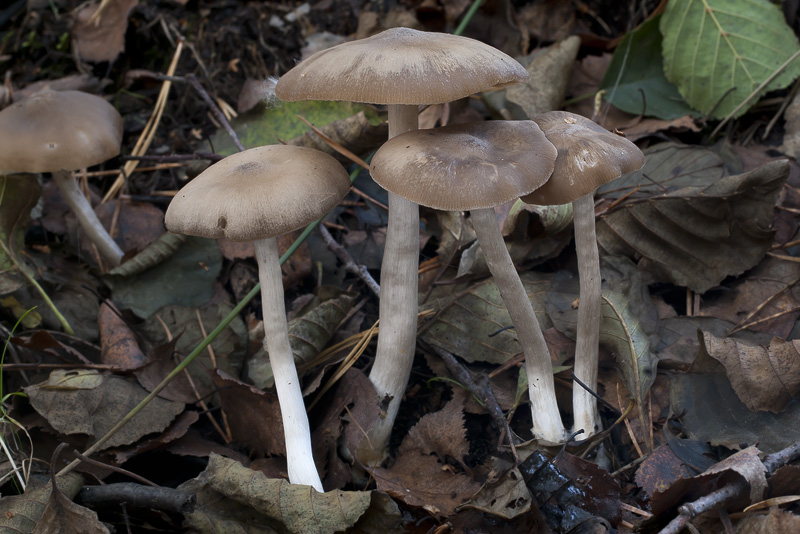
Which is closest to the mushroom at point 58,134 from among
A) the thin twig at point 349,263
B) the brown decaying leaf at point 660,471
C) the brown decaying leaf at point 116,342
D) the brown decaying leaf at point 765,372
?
the brown decaying leaf at point 116,342

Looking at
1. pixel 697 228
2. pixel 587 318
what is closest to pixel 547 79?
pixel 697 228

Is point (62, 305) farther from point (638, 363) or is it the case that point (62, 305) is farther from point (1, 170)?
point (638, 363)

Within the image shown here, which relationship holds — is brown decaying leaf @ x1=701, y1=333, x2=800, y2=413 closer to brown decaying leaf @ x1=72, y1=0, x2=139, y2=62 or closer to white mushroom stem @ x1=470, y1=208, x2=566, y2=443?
white mushroom stem @ x1=470, y1=208, x2=566, y2=443

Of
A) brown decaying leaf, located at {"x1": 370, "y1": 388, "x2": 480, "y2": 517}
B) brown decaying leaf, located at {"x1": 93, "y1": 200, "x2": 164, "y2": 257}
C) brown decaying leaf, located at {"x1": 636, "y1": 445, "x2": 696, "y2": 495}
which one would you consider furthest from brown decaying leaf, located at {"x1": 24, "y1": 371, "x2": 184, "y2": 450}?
brown decaying leaf, located at {"x1": 636, "y1": 445, "x2": 696, "y2": 495}

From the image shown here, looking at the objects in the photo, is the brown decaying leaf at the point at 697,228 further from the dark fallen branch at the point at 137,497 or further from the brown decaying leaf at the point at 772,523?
the dark fallen branch at the point at 137,497

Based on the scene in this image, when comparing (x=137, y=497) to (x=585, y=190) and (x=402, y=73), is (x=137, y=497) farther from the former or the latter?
(x=585, y=190)

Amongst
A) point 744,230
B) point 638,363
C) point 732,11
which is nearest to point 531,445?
point 638,363
